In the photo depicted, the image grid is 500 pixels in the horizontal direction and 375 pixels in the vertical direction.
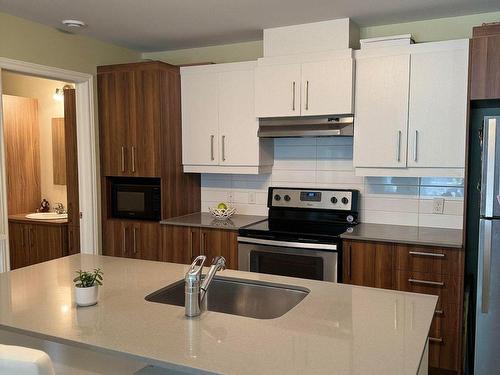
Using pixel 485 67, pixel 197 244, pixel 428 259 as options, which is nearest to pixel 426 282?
pixel 428 259

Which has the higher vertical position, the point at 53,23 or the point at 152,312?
the point at 53,23

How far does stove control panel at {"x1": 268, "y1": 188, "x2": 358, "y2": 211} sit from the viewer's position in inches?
142

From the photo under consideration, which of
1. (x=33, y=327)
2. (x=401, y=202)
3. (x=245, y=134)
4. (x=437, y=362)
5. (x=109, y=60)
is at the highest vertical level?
(x=109, y=60)

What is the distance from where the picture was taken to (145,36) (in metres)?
3.88

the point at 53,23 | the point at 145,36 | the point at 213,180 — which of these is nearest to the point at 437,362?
the point at 213,180

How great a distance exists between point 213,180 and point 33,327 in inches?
111

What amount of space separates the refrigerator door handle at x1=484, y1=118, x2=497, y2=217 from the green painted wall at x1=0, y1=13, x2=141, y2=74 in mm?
3118

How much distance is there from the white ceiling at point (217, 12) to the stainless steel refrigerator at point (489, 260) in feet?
3.58

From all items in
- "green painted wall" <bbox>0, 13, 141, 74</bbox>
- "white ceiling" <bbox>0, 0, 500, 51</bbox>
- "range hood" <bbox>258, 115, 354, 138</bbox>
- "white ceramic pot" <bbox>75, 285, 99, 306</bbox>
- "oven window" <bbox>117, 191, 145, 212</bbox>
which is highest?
"white ceiling" <bbox>0, 0, 500, 51</bbox>

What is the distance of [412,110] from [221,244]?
1711 mm

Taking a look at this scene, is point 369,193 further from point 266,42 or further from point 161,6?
point 161,6

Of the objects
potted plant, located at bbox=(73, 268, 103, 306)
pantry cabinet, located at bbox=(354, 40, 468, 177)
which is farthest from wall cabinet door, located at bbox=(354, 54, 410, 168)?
potted plant, located at bbox=(73, 268, 103, 306)

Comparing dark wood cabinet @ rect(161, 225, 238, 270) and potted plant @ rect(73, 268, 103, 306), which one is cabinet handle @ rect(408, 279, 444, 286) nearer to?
dark wood cabinet @ rect(161, 225, 238, 270)

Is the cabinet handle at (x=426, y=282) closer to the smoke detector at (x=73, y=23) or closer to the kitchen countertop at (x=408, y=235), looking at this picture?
the kitchen countertop at (x=408, y=235)
